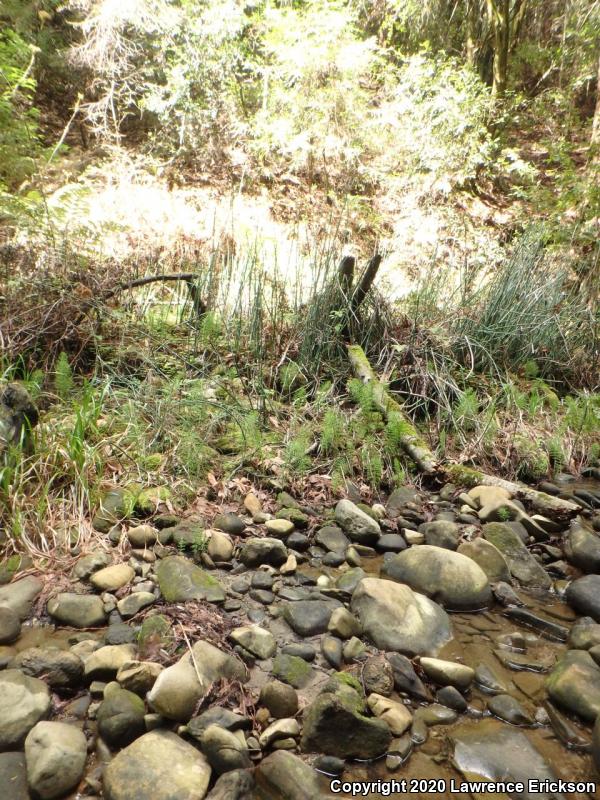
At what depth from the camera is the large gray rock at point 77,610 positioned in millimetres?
1684

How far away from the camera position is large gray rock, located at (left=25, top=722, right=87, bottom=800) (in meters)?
1.16

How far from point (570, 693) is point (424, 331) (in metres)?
2.79

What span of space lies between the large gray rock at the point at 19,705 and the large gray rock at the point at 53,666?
32 mm

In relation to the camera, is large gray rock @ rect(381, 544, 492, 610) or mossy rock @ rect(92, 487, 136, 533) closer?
large gray rock @ rect(381, 544, 492, 610)

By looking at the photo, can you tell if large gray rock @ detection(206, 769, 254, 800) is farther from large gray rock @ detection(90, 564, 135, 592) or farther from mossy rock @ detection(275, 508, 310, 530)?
mossy rock @ detection(275, 508, 310, 530)

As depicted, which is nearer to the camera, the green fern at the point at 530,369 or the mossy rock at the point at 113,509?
the mossy rock at the point at 113,509

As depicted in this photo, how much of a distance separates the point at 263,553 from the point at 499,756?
1.08 metres

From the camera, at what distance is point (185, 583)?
1831mm

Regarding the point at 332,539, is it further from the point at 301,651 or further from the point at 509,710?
the point at 509,710

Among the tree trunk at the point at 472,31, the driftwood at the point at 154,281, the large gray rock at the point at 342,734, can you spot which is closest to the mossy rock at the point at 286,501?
the large gray rock at the point at 342,734

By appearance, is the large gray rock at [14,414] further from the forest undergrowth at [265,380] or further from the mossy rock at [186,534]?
the mossy rock at [186,534]

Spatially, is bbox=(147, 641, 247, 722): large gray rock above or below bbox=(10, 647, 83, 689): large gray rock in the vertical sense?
above

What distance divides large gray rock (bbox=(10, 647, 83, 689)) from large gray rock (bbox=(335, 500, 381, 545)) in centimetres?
128

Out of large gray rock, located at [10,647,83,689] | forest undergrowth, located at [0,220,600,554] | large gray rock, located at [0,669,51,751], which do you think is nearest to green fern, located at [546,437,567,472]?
forest undergrowth, located at [0,220,600,554]
